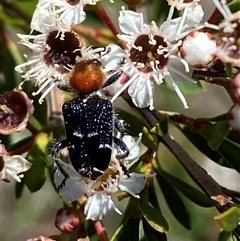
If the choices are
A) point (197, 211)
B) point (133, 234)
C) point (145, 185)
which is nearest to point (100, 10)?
point (145, 185)

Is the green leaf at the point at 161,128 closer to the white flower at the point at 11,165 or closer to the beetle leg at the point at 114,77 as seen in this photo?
the beetle leg at the point at 114,77

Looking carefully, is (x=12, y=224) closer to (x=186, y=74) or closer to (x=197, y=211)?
(x=197, y=211)

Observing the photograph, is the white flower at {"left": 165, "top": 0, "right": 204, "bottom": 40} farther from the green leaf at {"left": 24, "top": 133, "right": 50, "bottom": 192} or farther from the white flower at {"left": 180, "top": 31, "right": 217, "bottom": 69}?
the green leaf at {"left": 24, "top": 133, "right": 50, "bottom": 192}

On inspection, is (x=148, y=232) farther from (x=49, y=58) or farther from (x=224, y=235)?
(x=49, y=58)

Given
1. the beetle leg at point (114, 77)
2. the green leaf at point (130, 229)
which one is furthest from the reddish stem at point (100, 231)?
the beetle leg at point (114, 77)

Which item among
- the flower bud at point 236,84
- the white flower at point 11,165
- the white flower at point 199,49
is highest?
the white flower at point 199,49

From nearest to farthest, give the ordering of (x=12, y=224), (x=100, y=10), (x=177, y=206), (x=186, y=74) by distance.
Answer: (x=186, y=74) < (x=100, y=10) < (x=177, y=206) < (x=12, y=224)
